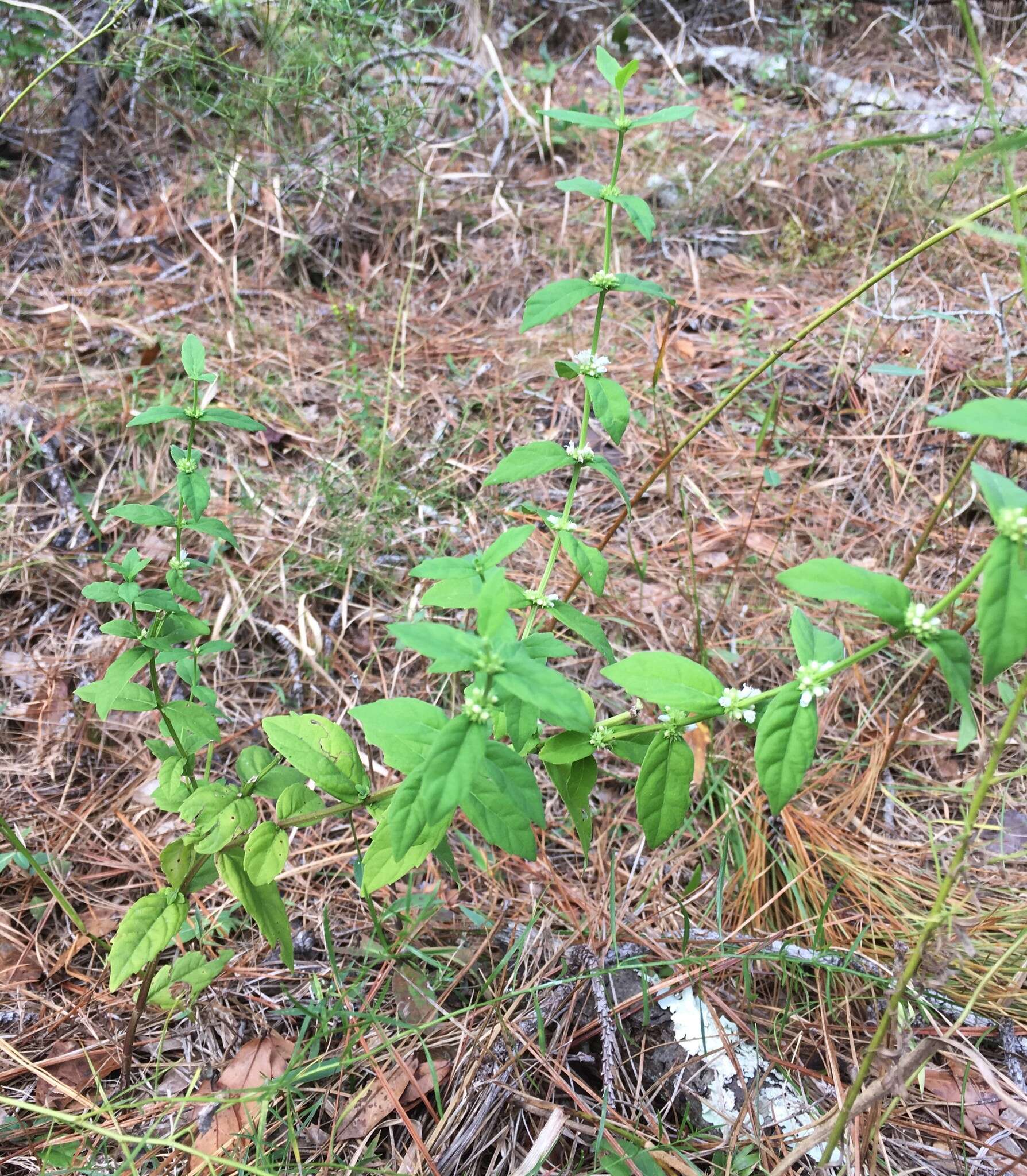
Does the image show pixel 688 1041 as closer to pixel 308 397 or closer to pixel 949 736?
pixel 949 736

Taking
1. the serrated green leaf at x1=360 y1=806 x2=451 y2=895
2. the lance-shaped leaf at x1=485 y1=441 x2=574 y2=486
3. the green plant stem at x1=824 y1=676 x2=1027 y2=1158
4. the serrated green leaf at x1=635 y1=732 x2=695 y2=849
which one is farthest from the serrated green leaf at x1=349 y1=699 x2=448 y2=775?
the green plant stem at x1=824 y1=676 x2=1027 y2=1158

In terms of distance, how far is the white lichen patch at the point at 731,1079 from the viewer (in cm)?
155

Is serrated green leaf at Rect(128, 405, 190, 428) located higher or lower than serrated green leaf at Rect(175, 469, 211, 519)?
higher

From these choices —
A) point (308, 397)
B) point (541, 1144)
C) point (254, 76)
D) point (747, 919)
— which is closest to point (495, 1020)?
point (541, 1144)

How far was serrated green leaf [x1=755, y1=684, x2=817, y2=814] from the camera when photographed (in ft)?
3.63

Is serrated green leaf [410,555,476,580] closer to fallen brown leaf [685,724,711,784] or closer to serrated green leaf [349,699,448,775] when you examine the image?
serrated green leaf [349,699,448,775]

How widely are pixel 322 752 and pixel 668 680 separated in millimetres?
674

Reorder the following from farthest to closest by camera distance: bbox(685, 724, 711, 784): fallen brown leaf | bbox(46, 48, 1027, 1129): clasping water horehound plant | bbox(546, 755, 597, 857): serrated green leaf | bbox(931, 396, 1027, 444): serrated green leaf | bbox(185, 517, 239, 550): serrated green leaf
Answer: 1. bbox(685, 724, 711, 784): fallen brown leaf
2. bbox(185, 517, 239, 550): serrated green leaf
3. bbox(546, 755, 597, 857): serrated green leaf
4. bbox(46, 48, 1027, 1129): clasping water horehound plant
5. bbox(931, 396, 1027, 444): serrated green leaf

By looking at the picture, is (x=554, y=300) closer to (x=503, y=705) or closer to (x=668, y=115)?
(x=668, y=115)

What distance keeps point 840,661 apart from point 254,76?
12.8 feet

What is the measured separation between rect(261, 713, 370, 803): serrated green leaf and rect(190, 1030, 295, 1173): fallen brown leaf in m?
0.61

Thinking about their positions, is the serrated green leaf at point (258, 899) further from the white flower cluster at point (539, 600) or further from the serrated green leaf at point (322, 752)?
the white flower cluster at point (539, 600)

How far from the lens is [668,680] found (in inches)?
48.1

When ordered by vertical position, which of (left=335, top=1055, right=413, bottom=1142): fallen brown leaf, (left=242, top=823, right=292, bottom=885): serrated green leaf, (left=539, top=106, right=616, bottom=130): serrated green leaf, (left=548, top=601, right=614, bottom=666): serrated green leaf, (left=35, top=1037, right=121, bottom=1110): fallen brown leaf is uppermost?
(left=539, top=106, right=616, bottom=130): serrated green leaf
